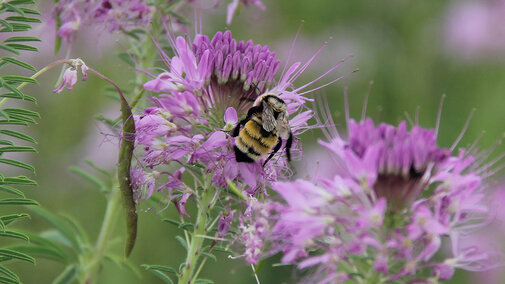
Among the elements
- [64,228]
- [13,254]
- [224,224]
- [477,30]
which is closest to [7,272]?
[13,254]

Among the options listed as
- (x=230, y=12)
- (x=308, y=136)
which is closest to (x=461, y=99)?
(x=308, y=136)

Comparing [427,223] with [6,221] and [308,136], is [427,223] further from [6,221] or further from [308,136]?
[308,136]

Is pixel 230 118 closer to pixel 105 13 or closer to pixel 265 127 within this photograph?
pixel 265 127

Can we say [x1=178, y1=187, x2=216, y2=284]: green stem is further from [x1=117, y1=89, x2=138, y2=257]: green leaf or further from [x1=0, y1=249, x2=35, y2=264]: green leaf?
[x1=0, y1=249, x2=35, y2=264]: green leaf

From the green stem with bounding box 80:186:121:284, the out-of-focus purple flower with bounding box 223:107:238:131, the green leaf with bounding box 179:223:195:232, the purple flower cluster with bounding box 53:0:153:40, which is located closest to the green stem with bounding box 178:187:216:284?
the green leaf with bounding box 179:223:195:232

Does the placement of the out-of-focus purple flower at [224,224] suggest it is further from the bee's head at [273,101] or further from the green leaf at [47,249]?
the green leaf at [47,249]

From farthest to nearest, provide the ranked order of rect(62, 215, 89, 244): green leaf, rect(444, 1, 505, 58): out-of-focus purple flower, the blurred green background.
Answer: rect(444, 1, 505, 58): out-of-focus purple flower < the blurred green background < rect(62, 215, 89, 244): green leaf
